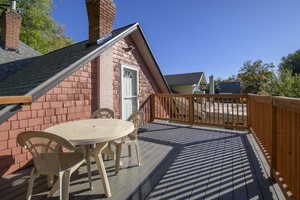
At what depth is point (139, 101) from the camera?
19.6 feet

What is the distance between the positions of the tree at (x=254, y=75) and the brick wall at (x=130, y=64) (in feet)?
73.2

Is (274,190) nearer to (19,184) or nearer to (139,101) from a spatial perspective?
(19,184)

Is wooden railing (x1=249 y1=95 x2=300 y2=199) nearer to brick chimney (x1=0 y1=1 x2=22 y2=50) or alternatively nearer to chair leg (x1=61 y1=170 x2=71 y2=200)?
chair leg (x1=61 y1=170 x2=71 y2=200)

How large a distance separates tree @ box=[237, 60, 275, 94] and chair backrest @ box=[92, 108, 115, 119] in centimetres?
2515

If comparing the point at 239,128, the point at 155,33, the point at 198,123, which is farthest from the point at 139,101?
the point at 155,33

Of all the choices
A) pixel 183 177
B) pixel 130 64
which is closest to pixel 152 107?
pixel 130 64

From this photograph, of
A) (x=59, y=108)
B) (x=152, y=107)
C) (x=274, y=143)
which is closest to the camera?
(x=274, y=143)

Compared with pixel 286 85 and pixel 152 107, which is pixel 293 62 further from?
pixel 152 107

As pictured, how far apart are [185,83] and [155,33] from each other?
587 cm

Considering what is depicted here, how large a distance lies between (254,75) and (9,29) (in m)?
27.5

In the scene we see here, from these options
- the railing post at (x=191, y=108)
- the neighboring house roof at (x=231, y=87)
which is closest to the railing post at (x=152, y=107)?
the railing post at (x=191, y=108)

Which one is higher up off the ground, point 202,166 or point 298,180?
point 298,180

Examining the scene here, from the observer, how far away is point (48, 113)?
3139 mm

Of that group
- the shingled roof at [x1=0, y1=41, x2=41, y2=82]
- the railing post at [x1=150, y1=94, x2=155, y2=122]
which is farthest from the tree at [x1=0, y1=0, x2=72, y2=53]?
the railing post at [x1=150, y1=94, x2=155, y2=122]
